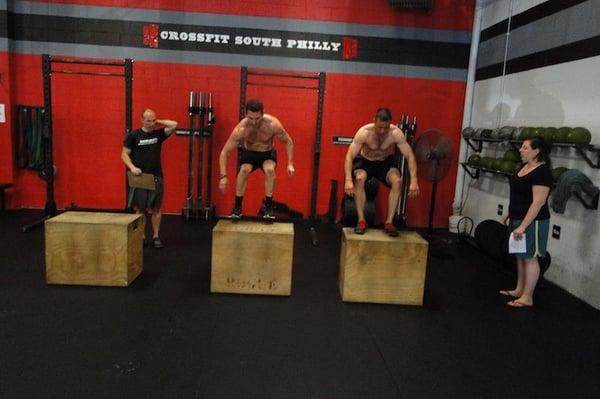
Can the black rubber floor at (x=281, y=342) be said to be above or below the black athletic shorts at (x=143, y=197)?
below

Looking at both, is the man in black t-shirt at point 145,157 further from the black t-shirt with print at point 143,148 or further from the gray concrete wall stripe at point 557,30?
the gray concrete wall stripe at point 557,30

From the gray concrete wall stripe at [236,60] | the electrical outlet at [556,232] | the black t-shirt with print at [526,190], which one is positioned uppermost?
the gray concrete wall stripe at [236,60]

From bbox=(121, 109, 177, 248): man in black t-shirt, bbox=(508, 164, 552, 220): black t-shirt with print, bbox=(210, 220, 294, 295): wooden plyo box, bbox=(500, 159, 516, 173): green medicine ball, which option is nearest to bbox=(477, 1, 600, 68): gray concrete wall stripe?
bbox=(500, 159, 516, 173): green medicine ball

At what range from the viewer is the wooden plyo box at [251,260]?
11.3ft

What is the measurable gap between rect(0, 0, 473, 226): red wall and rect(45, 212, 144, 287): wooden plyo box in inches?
105

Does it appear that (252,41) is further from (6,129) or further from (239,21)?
(6,129)

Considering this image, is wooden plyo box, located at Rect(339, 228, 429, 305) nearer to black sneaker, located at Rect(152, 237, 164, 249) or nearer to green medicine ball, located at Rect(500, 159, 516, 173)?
green medicine ball, located at Rect(500, 159, 516, 173)

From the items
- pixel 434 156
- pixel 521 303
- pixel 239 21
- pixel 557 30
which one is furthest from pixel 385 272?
pixel 239 21

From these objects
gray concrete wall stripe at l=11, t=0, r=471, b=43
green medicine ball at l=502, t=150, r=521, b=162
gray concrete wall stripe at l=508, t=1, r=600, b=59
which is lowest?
green medicine ball at l=502, t=150, r=521, b=162

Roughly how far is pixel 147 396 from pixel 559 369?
7.12ft

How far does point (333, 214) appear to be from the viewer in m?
6.12

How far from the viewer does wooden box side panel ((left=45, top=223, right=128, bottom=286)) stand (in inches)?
135

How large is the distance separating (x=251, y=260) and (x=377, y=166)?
4.83 feet

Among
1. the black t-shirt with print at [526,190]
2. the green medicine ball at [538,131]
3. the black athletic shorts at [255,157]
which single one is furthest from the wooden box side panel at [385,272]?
the green medicine ball at [538,131]
